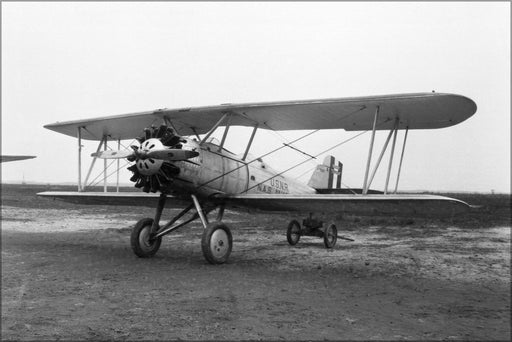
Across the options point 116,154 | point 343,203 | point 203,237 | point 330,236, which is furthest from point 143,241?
point 330,236

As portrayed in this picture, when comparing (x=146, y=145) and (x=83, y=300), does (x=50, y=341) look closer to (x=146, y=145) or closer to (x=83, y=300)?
(x=83, y=300)

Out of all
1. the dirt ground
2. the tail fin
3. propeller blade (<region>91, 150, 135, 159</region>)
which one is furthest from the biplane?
the tail fin

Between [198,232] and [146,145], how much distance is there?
717 centimetres

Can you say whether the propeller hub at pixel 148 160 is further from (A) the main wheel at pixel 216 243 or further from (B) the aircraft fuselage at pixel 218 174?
(A) the main wheel at pixel 216 243

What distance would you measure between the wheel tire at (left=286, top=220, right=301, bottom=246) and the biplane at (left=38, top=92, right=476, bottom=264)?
104 cm

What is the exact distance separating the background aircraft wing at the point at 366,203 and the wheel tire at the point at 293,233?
238cm

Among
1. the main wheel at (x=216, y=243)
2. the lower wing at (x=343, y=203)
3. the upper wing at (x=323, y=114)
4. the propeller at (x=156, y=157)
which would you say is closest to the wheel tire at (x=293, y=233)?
the lower wing at (x=343, y=203)

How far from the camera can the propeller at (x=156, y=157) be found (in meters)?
7.15

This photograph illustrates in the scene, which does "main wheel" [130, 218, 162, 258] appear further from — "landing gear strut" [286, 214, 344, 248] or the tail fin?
the tail fin

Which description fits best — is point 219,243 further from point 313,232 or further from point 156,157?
point 313,232

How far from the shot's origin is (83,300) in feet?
16.8

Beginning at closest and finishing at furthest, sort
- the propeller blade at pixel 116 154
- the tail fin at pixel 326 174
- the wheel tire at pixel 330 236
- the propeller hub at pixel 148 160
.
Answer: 1. the propeller hub at pixel 148 160
2. the propeller blade at pixel 116 154
3. the wheel tire at pixel 330 236
4. the tail fin at pixel 326 174

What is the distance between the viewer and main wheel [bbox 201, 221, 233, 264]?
24.8ft

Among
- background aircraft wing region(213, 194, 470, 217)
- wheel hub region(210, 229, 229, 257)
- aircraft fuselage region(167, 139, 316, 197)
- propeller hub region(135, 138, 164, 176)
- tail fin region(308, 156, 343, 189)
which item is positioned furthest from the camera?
tail fin region(308, 156, 343, 189)
